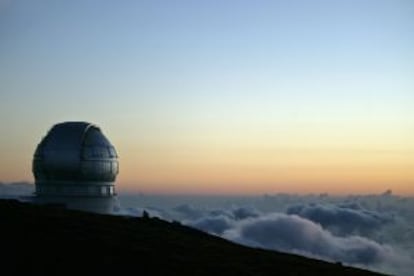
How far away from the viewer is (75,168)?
178ft

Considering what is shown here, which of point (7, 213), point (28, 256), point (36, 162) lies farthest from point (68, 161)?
point (28, 256)

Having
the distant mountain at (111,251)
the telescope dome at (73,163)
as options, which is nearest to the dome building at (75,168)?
the telescope dome at (73,163)

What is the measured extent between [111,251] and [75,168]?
20886mm

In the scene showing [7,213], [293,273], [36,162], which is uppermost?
[36,162]

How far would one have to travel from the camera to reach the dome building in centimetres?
5447

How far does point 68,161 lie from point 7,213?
50.1ft

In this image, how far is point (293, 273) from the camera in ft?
118

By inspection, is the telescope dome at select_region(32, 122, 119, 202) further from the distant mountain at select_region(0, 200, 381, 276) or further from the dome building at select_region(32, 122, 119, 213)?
the distant mountain at select_region(0, 200, 381, 276)

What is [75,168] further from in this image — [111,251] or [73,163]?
[111,251]

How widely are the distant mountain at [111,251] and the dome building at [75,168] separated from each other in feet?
33.0

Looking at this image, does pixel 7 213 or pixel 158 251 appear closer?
pixel 158 251

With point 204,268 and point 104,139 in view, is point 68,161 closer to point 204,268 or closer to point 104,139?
point 104,139

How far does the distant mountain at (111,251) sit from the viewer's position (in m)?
32.1

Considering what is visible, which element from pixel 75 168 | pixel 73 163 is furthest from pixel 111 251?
pixel 73 163
